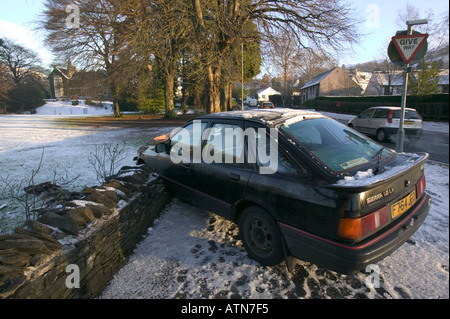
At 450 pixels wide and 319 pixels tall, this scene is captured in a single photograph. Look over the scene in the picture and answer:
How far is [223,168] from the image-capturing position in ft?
10.2

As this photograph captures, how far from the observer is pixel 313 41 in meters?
12.9

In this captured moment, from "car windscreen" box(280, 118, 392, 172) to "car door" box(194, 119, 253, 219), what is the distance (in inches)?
23.6

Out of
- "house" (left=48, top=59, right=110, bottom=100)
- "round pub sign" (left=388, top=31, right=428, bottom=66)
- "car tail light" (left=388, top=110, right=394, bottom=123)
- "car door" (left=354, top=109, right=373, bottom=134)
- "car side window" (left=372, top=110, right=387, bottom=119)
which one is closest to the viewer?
"round pub sign" (left=388, top=31, right=428, bottom=66)

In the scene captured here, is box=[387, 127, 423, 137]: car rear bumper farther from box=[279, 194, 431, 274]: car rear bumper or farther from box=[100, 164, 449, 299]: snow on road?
box=[279, 194, 431, 274]: car rear bumper

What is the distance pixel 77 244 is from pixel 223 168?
1696 mm

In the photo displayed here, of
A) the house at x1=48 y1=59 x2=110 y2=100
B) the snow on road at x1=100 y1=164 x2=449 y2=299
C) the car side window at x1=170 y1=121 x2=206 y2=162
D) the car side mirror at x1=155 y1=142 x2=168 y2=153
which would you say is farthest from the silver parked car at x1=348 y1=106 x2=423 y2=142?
the house at x1=48 y1=59 x2=110 y2=100

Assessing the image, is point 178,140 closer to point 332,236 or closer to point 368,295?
point 332,236

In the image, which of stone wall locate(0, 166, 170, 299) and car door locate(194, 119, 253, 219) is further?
car door locate(194, 119, 253, 219)

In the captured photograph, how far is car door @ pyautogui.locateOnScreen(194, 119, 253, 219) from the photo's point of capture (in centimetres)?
290

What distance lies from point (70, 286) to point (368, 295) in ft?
8.77

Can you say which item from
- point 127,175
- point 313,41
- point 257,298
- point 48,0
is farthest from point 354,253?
point 48,0

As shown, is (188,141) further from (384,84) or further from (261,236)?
(384,84)

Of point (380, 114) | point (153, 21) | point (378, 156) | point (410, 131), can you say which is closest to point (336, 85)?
point (380, 114)

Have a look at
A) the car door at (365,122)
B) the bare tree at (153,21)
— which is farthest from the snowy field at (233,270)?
the bare tree at (153,21)
